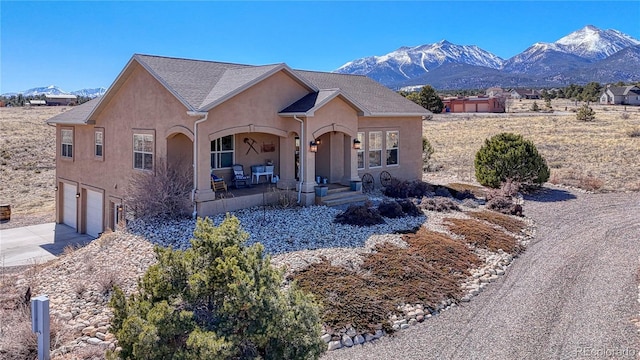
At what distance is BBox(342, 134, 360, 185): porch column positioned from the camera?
18.8 m

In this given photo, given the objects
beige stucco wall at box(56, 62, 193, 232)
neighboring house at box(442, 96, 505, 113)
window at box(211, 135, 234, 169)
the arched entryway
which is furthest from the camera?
neighboring house at box(442, 96, 505, 113)

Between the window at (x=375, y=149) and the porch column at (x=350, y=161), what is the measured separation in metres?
2.25

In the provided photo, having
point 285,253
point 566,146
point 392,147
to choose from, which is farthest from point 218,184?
point 566,146

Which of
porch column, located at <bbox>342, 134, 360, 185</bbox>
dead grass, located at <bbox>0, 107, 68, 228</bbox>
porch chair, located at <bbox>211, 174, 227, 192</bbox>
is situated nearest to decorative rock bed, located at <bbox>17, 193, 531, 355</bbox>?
porch chair, located at <bbox>211, 174, 227, 192</bbox>

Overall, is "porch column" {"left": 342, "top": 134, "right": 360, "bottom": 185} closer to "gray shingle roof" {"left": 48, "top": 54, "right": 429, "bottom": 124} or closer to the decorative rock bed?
"gray shingle roof" {"left": 48, "top": 54, "right": 429, "bottom": 124}

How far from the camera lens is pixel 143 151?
17.0 m

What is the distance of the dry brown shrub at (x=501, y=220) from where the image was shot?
624 inches

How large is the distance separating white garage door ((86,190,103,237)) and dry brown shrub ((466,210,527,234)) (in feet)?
49.0

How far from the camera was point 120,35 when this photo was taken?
26141 mm

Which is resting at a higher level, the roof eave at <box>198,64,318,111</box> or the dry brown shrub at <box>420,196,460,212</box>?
the roof eave at <box>198,64,318,111</box>

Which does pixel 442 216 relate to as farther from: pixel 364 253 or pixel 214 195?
pixel 214 195

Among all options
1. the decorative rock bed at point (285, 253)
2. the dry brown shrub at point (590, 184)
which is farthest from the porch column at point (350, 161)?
the dry brown shrub at point (590, 184)

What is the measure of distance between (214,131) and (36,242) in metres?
9.68

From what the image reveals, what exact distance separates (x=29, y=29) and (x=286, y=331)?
65.2 feet
